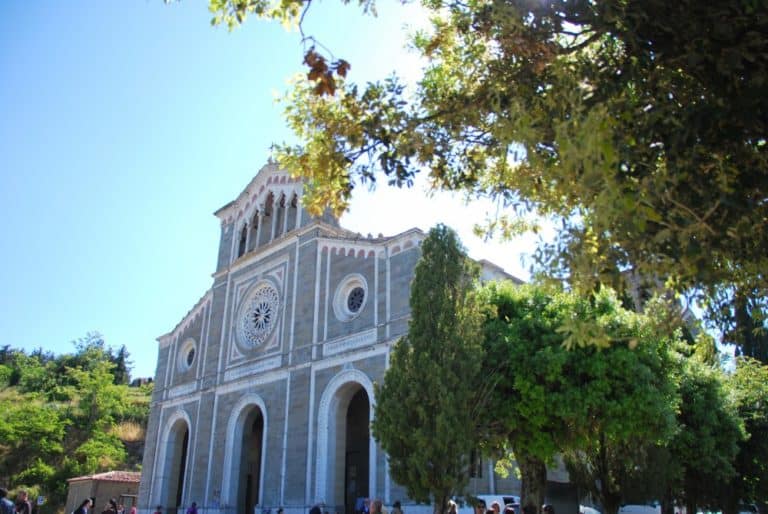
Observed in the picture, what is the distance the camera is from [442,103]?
6.77 metres

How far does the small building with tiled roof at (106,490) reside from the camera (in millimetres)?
29969

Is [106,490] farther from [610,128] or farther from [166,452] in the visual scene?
[610,128]

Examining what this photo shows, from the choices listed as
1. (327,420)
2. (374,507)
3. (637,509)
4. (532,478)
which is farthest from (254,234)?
(637,509)

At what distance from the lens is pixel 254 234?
28.2m

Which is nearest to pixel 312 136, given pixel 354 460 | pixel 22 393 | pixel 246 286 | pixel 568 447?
pixel 568 447

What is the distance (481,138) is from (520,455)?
9.23 meters

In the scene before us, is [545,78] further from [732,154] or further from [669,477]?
[669,477]

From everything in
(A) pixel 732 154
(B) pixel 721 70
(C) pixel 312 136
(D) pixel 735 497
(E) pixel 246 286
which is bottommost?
(D) pixel 735 497

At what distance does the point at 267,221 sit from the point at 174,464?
37.3ft

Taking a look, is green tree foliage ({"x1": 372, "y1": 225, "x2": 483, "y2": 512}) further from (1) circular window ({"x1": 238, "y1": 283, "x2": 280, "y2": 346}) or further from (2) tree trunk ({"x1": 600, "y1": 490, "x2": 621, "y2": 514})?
(1) circular window ({"x1": 238, "y1": 283, "x2": 280, "y2": 346})

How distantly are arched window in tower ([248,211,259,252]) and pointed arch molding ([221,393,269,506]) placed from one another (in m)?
6.82

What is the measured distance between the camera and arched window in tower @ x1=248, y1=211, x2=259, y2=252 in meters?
27.8

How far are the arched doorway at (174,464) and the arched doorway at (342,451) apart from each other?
8296mm

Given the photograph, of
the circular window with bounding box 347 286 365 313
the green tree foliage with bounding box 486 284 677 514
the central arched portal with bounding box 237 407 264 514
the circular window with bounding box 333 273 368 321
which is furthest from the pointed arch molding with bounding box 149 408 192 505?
the green tree foliage with bounding box 486 284 677 514
